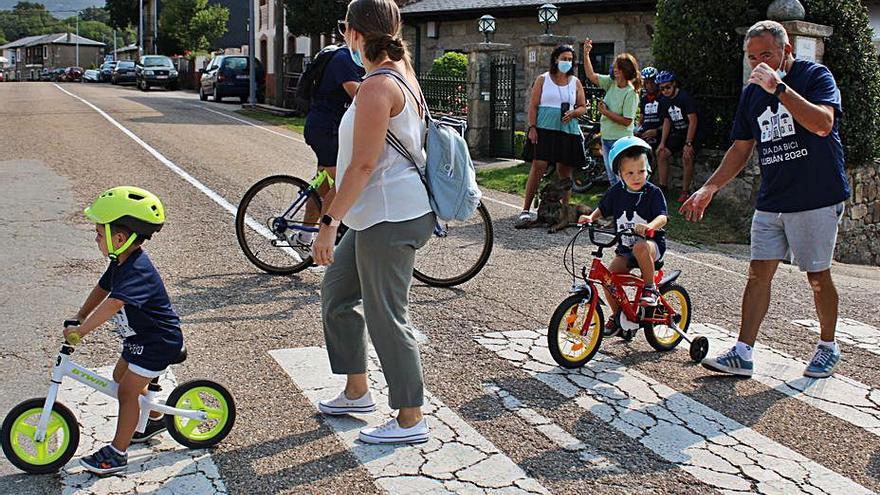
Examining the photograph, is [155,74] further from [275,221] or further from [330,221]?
[330,221]

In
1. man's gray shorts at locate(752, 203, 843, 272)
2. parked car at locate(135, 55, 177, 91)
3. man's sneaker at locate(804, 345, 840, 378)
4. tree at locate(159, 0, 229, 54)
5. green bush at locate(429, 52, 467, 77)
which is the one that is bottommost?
man's sneaker at locate(804, 345, 840, 378)

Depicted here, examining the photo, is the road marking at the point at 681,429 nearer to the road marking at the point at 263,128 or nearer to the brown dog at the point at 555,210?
the brown dog at the point at 555,210

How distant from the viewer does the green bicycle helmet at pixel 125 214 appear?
3.99 metres

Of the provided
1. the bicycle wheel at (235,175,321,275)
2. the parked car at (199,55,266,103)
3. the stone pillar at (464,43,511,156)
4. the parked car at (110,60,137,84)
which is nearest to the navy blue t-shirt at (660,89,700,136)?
the stone pillar at (464,43,511,156)

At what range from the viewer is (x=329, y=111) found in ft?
24.1

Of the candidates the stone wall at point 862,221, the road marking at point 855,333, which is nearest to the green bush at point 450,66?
the stone wall at point 862,221

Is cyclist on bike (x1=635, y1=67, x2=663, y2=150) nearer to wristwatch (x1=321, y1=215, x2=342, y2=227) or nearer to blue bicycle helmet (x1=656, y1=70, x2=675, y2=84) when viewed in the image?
blue bicycle helmet (x1=656, y1=70, x2=675, y2=84)

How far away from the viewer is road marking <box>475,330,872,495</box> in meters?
4.18

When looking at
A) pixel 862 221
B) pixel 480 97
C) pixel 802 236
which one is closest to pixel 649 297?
pixel 802 236

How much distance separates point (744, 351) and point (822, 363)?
1.62 ft

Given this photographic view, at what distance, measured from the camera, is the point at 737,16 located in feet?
40.6

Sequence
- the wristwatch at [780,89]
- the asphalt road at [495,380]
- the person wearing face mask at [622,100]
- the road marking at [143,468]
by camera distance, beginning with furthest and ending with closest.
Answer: the person wearing face mask at [622,100]
the wristwatch at [780,89]
the asphalt road at [495,380]
the road marking at [143,468]

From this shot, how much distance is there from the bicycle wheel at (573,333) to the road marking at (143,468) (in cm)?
206

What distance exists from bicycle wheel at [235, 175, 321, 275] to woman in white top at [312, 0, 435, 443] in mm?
3192
